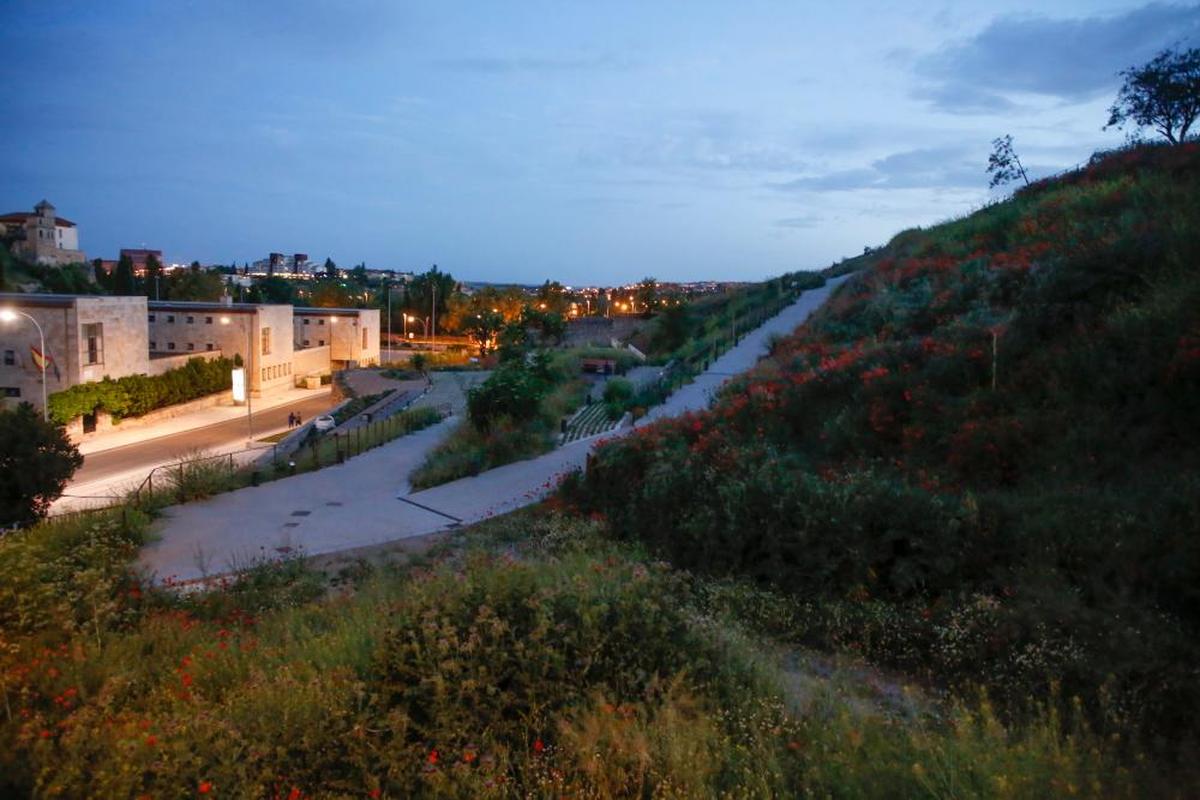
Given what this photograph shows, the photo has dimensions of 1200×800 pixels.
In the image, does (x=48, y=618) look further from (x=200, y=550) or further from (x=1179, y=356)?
(x=1179, y=356)

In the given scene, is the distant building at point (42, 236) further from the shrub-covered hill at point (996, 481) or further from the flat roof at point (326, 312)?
the shrub-covered hill at point (996, 481)

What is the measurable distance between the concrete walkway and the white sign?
24.1m

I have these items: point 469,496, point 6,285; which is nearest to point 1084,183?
point 469,496

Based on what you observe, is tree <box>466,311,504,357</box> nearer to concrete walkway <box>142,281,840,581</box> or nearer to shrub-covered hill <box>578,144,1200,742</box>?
concrete walkway <box>142,281,840,581</box>

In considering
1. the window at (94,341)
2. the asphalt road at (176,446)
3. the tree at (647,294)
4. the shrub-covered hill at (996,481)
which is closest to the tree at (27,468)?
the shrub-covered hill at (996,481)

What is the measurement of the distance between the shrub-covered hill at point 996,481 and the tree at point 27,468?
25.6 ft

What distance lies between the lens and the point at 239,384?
140 ft

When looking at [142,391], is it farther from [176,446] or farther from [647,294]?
[647,294]

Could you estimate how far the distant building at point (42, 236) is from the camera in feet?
177

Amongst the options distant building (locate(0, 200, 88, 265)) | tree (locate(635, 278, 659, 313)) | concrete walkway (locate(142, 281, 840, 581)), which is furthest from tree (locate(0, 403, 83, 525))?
tree (locate(635, 278, 659, 313))

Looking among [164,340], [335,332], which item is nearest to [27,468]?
[164,340]

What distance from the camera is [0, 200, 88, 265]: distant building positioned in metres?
53.8

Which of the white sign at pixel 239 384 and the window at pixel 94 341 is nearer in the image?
the window at pixel 94 341

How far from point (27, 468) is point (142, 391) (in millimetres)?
26532
